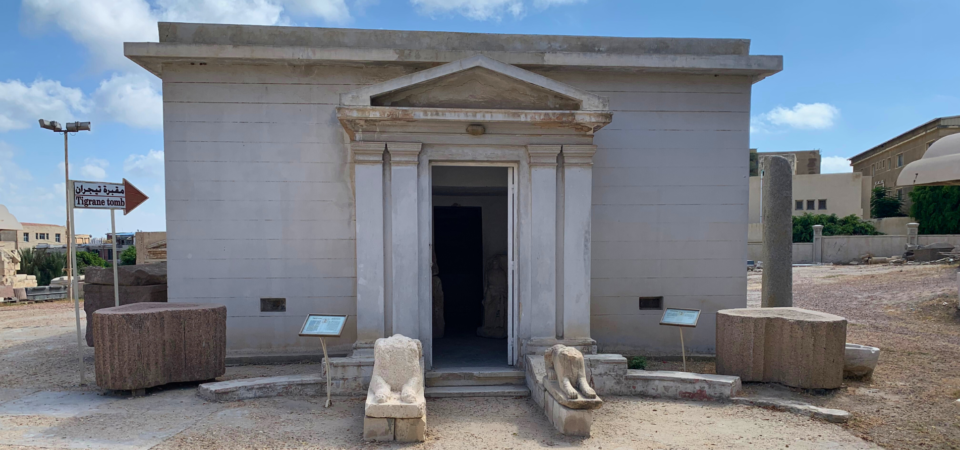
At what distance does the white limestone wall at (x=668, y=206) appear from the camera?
27.9 feet

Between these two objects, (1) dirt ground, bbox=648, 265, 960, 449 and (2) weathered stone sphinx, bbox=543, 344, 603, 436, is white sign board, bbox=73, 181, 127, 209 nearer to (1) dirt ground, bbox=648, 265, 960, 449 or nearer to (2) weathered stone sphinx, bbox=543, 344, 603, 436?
(2) weathered stone sphinx, bbox=543, 344, 603, 436

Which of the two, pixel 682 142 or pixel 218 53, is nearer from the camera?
pixel 218 53

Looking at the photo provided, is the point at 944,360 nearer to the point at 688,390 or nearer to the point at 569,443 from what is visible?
the point at 688,390

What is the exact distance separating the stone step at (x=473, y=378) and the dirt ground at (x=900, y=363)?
7.67ft

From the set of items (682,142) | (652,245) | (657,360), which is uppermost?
(682,142)

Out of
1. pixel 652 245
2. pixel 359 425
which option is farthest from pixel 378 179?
pixel 652 245

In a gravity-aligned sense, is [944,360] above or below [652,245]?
below

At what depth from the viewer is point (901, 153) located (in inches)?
1597

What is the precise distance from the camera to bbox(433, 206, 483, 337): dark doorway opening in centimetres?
1042

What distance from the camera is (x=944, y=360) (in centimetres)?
810

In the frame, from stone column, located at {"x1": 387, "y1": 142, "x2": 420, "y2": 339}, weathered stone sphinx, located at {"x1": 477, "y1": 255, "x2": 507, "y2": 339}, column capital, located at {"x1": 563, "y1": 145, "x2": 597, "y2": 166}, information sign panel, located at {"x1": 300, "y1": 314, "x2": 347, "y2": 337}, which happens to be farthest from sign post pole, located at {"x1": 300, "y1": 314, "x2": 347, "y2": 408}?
weathered stone sphinx, located at {"x1": 477, "y1": 255, "x2": 507, "y2": 339}

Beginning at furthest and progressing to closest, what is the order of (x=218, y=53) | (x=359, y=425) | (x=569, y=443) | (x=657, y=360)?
1. (x=657, y=360)
2. (x=218, y=53)
3. (x=359, y=425)
4. (x=569, y=443)

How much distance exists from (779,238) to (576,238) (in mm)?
4542

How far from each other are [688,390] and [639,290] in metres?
2.27
